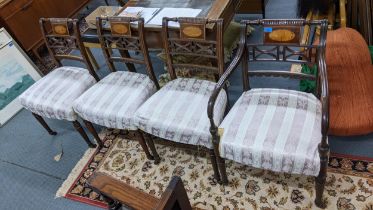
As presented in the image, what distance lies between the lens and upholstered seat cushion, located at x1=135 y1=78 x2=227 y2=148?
1.66m

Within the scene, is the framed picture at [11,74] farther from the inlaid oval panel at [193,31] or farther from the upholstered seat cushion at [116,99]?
the inlaid oval panel at [193,31]

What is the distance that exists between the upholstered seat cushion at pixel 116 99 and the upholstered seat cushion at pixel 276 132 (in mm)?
628

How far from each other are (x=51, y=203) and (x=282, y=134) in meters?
1.60

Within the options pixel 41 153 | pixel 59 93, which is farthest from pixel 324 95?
pixel 41 153

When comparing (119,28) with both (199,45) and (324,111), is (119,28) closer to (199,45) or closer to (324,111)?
(199,45)

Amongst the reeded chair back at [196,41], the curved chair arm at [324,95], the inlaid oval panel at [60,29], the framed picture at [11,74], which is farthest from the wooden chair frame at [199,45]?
the framed picture at [11,74]

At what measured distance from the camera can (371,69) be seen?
6.70 ft

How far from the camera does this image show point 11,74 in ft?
9.55

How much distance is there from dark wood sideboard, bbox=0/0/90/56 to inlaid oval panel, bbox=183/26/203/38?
216 centimetres

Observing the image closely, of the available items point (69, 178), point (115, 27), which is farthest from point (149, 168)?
point (115, 27)

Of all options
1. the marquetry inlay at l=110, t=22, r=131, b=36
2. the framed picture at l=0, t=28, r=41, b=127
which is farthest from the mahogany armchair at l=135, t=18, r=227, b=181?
the framed picture at l=0, t=28, r=41, b=127

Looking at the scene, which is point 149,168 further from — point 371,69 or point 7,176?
point 371,69

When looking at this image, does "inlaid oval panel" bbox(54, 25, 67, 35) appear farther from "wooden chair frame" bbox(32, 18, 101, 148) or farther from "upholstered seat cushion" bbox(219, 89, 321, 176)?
"upholstered seat cushion" bbox(219, 89, 321, 176)

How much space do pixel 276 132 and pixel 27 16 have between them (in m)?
2.91
